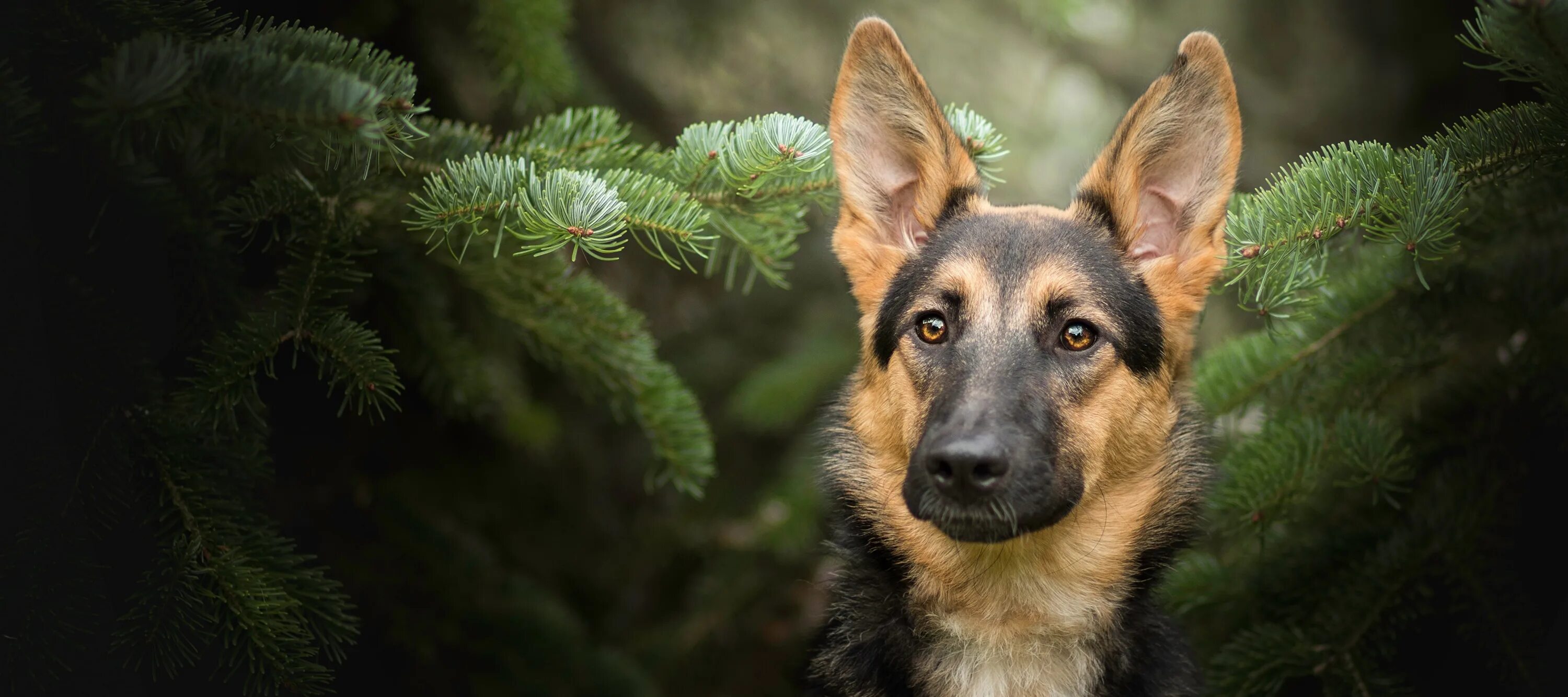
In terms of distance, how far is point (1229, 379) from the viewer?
151 inches

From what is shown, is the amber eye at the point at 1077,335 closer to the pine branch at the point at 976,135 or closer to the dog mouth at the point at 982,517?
the dog mouth at the point at 982,517

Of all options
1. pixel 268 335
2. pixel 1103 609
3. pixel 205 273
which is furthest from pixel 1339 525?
pixel 205 273

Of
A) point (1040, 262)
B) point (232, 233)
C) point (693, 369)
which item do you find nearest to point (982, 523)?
point (1040, 262)

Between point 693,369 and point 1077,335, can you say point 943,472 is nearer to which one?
point 1077,335

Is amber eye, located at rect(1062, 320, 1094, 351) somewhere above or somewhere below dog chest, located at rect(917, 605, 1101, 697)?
above

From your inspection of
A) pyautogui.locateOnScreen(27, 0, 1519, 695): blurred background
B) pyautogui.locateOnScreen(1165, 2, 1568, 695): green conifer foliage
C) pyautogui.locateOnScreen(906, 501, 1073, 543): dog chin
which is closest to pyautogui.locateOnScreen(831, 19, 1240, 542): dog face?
pyautogui.locateOnScreen(906, 501, 1073, 543): dog chin

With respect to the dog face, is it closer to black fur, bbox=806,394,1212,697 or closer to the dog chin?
the dog chin

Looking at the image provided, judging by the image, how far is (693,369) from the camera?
6176 millimetres

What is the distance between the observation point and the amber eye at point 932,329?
11.3 feet

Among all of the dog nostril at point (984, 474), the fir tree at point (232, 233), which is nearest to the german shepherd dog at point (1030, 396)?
the dog nostril at point (984, 474)

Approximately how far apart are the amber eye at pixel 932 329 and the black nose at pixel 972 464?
61 centimetres

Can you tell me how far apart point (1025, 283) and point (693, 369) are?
122 inches

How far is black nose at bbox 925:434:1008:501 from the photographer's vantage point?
2861 millimetres

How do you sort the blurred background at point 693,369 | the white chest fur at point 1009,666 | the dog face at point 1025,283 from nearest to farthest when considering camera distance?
the dog face at point 1025,283
the white chest fur at point 1009,666
the blurred background at point 693,369
